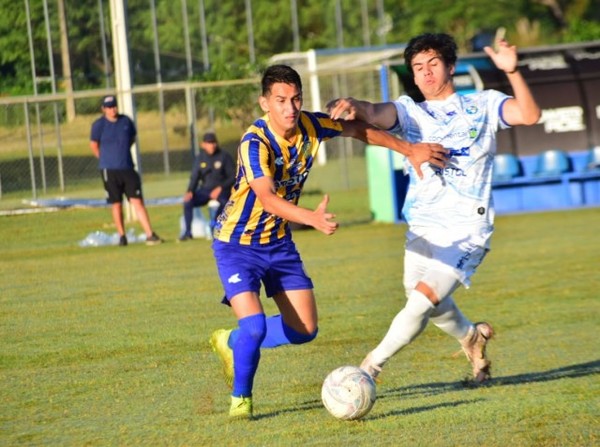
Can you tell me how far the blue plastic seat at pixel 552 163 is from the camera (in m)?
21.1

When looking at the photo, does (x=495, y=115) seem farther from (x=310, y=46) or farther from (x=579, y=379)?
(x=310, y=46)

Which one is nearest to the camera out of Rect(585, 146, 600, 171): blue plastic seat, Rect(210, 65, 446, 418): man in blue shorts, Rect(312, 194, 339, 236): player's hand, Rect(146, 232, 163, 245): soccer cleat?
Rect(312, 194, 339, 236): player's hand

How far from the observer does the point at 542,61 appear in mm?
22078

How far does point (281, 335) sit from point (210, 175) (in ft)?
38.0

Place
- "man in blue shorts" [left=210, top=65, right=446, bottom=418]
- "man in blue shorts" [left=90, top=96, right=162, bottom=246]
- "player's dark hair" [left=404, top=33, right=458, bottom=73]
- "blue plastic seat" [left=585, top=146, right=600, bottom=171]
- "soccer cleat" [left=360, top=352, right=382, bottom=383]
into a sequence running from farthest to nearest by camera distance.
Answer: "blue plastic seat" [left=585, top=146, right=600, bottom=171] < "man in blue shorts" [left=90, top=96, right=162, bottom=246] < "player's dark hair" [left=404, top=33, right=458, bottom=73] < "soccer cleat" [left=360, top=352, right=382, bottom=383] < "man in blue shorts" [left=210, top=65, right=446, bottom=418]

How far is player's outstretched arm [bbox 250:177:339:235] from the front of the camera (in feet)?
18.9

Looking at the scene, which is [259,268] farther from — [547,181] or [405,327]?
[547,181]

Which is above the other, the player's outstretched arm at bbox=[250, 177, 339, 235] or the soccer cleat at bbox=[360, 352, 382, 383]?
the player's outstretched arm at bbox=[250, 177, 339, 235]

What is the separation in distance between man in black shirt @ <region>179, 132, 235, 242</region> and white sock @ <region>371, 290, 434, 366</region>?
37.8ft

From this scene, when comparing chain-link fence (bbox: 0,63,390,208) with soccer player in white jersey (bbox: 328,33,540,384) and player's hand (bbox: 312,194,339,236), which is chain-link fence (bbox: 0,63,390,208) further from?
player's hand (bbox: 312,194,339,236)

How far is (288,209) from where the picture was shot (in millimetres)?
6141

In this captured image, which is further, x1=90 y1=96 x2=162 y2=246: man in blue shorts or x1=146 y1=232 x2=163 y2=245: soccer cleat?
x1=146 y1=232 x2=163 y2=245: soccer cleat

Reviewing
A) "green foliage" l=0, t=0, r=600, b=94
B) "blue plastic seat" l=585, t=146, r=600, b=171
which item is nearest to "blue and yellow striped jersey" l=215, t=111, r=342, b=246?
"blue plastic seat" l=585, t=146, r=600, b=171

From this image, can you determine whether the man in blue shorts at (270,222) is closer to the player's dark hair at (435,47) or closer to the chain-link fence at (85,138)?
the player's dark hair at (435,47)
